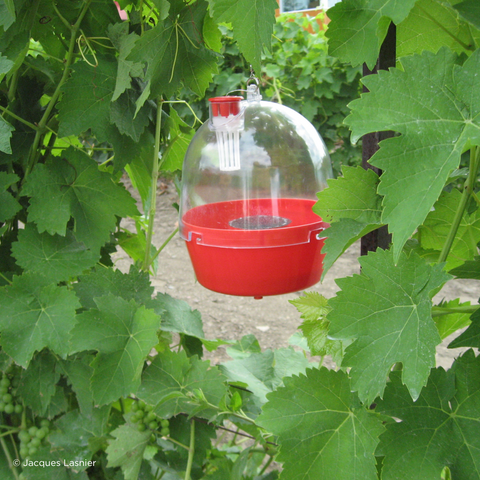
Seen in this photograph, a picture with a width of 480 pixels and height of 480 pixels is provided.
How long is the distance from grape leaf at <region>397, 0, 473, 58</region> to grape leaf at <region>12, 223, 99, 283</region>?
67 cm

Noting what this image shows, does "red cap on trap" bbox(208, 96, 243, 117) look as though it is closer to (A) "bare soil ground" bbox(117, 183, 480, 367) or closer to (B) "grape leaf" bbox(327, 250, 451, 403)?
(B) "grape leaf" bbox(327, 250, 451, 403)

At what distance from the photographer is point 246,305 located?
3660mm

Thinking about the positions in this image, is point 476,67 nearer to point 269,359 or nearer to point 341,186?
point 341,186

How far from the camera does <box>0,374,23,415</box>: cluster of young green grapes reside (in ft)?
3.79

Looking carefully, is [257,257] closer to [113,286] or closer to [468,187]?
[113,286]

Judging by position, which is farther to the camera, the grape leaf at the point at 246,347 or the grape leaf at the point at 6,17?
the grape leaf at the point at 246,347

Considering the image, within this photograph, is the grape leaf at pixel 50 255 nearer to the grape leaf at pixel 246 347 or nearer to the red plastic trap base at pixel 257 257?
the red plastic trap base at pixel 257 257

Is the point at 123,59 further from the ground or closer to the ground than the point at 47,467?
further from the ground

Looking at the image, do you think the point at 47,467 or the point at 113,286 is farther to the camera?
the point at 47,467

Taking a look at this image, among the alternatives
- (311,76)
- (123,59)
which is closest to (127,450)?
(123,59)

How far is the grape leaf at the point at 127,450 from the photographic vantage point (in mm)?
997

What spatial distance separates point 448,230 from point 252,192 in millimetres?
545

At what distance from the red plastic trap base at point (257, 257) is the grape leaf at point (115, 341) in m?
0.14

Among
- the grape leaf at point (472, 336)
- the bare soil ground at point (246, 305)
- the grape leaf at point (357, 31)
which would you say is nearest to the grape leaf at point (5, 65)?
the grape leaf at point (357, 31)
